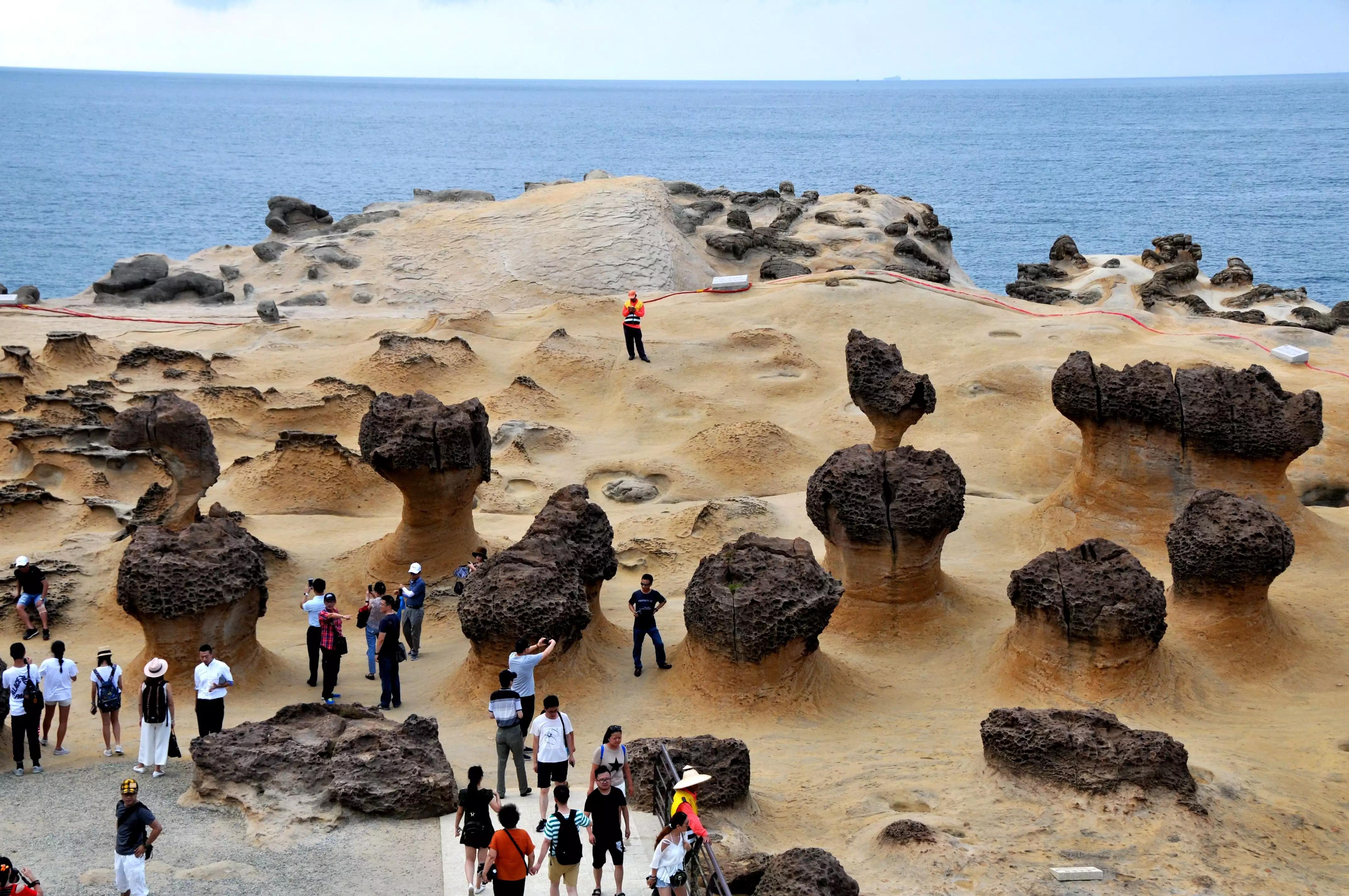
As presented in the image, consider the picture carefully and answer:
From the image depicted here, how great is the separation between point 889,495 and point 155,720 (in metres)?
8.78

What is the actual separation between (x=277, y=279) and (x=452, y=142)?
13559cm

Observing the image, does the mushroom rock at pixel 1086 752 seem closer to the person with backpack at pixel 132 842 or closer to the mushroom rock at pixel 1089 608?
the mushroom rock at pixel 1089 608

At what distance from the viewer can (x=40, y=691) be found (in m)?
12.4

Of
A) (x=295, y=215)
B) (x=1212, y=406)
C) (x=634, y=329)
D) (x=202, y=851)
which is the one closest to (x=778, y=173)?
(x=295, y=215)

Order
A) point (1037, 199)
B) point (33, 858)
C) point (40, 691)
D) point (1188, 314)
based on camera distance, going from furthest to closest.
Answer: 1. point (1037, 199)
2. point (1188, 314)
3. point (40, 691)
4. point (33, 858)

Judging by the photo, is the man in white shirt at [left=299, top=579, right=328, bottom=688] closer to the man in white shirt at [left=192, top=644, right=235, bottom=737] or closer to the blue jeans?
the man in white shirt at [left=192, top=644, right=235, bottom=737]

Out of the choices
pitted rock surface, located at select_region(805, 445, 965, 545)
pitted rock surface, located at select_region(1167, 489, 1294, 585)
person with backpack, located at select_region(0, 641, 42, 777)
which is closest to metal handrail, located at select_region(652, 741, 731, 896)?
person with backpack, located at select_region(0, 641, 42, 777)

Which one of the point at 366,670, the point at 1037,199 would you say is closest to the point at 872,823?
the point at 366,670

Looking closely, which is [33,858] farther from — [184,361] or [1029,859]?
[184,361]

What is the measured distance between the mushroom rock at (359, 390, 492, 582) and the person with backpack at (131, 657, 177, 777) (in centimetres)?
674

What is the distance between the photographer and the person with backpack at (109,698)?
1237 centimetres

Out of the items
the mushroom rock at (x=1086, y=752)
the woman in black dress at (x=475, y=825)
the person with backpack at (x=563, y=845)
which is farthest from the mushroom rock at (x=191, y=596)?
the mushroom rock at (x=1086, y=752)

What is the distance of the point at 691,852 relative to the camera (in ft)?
31.0

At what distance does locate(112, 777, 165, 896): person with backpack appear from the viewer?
9.45 metres
